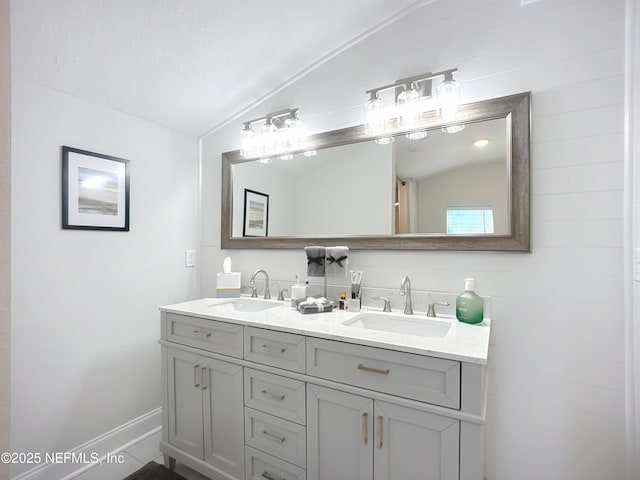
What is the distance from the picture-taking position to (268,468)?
1432 millimetres

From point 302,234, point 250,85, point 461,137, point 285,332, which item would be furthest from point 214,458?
point 250,85

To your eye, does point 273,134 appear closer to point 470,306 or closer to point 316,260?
point 316,260

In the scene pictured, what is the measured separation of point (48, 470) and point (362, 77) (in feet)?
8.76

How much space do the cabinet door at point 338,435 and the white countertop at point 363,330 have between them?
0.75ft

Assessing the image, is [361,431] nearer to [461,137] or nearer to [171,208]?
[461,137]

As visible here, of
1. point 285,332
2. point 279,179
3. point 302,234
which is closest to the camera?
point 285,332

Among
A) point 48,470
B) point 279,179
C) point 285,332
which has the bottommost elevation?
point 48,470

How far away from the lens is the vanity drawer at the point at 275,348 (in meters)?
1.34

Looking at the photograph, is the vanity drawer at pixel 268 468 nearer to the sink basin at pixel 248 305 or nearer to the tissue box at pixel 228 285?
the sink basin at pixel 248 305

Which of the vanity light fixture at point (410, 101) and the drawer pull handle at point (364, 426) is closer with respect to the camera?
the drawer pull handle at point (364, 426)

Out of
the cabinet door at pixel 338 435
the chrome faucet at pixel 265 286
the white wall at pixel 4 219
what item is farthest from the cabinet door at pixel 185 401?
the white wall at pixel 4 219

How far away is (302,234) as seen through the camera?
201 cm

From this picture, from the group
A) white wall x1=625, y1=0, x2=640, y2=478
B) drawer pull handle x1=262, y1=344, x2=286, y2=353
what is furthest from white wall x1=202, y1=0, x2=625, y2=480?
drawer pull handle x1=262, y1=344, x2=286, y2=353

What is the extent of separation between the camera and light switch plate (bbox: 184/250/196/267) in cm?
238
